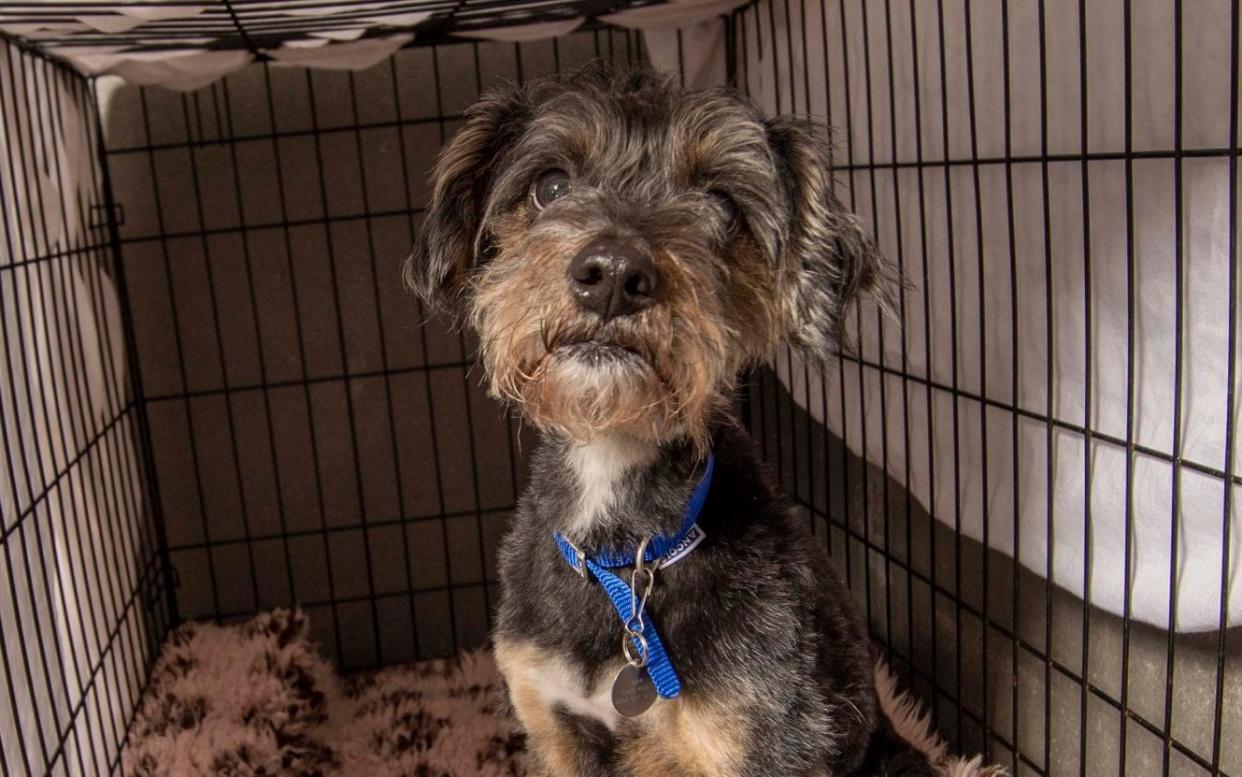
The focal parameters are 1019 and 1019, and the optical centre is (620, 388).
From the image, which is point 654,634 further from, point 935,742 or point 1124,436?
point 935,742

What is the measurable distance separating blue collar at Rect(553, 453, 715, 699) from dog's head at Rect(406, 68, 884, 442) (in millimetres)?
119

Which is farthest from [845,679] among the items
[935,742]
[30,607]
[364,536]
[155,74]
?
[155,74]

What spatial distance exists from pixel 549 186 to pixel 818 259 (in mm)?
455

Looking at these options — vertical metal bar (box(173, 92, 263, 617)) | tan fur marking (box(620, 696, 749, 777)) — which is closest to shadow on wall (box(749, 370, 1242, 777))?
tan fur marking (box(620, 696, 749, 777))

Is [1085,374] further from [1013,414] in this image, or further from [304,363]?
[304,363]

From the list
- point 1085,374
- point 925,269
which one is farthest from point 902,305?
point 1085,374

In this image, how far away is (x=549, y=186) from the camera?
5.52ft

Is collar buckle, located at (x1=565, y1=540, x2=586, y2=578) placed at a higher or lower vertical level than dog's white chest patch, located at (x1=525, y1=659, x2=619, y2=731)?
higher

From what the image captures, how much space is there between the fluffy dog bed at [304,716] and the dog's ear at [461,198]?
3.18ft

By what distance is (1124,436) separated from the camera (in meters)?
1.59

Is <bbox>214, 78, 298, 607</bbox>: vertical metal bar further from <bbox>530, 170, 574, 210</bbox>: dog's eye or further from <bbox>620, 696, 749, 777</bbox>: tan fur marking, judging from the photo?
<bbox>620, 696, 749, 777</bbox>: tan fur marking

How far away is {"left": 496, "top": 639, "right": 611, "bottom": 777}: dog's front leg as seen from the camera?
1.66 meters

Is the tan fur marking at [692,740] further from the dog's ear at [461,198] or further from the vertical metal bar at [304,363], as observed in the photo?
the vertical metal bar at [304,363]

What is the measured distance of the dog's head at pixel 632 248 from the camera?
138cm
